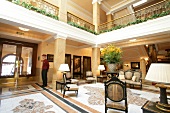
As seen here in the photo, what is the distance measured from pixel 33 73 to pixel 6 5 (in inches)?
222

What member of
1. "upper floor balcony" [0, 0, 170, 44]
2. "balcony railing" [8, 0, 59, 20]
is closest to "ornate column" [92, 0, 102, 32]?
"upper floor balcony" [0, 0, 170, 44]

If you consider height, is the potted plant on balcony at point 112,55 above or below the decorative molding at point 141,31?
below

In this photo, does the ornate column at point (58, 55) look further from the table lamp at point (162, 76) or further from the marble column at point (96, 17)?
the table lamp at point (162, 76)

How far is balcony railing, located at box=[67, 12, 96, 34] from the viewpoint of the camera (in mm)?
6656

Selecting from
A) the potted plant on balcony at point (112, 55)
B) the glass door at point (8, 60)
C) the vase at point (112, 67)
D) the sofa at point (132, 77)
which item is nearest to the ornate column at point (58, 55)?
the potted plant on balcony at point (112, 55)

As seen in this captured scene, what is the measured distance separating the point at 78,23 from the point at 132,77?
217 inches

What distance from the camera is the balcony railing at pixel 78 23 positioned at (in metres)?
6.66

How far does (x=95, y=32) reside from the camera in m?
8.35

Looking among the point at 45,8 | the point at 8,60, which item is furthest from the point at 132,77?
the point at 8,60

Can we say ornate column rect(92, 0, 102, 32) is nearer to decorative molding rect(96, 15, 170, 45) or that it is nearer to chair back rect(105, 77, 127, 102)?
decorative molding rect(96, 15, 170, 45)

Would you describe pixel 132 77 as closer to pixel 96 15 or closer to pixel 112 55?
pixel 112 55

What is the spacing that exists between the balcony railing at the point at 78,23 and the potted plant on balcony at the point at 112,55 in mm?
3957

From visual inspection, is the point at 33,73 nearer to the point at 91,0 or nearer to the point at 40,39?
the point at 40,39

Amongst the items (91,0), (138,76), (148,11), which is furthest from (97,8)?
(138,76)
